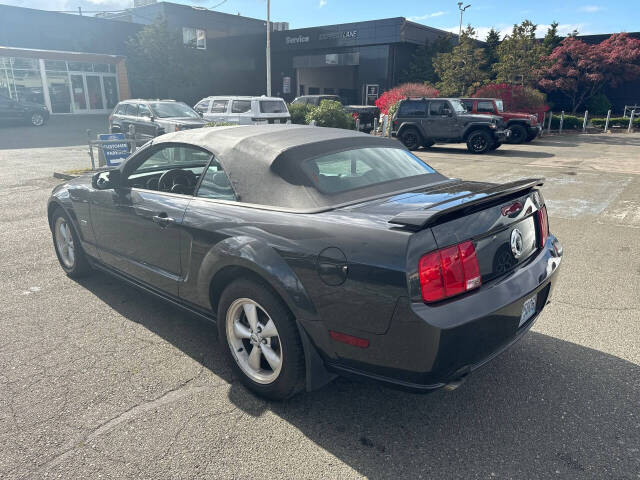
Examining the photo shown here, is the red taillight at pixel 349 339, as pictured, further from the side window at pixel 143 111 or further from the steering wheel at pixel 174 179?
the side window at pixel 143 111

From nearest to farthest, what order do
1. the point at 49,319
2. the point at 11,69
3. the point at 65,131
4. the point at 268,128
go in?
the point at 268,128, the point at 49,319, the point at 65,131, the point at 11,69

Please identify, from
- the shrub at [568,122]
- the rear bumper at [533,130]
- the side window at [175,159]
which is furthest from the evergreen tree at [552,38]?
the side window at [175,159]

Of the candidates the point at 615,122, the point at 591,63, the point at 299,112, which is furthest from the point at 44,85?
the point at 615,122

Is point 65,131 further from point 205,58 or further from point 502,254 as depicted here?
point 502,254

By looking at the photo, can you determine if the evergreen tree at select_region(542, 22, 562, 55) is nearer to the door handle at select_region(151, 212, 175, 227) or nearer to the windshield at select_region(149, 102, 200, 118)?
the windshield at select_region(149, 102, 200, 118)

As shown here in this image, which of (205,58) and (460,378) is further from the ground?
(205,58)

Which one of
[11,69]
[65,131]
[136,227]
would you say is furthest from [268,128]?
[11,69]

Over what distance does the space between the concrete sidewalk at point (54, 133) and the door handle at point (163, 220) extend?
1760cm

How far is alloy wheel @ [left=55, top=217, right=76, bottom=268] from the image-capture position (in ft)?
16.0

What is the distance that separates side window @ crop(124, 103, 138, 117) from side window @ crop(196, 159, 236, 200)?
15365 mm

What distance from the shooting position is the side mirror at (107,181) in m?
3.94

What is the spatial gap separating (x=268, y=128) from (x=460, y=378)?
2.32m

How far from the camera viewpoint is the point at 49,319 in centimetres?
407

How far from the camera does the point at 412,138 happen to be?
60.3 feet
